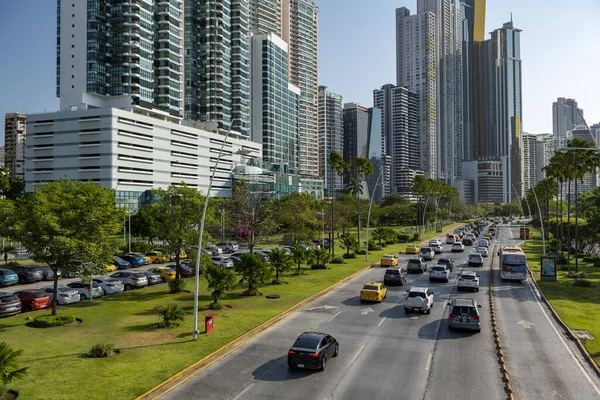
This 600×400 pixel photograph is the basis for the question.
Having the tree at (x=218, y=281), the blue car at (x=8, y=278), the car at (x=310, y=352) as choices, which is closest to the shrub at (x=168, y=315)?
the tree at (x=218, y=281)

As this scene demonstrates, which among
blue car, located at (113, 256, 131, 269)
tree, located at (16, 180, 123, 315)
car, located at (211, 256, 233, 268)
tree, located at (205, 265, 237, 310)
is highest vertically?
tree, located at (16, 180, 123, 315)

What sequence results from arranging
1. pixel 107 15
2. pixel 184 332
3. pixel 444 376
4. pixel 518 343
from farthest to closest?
pixel 107 15, pixel 184 332, pixel 518 343, pixel 444 376

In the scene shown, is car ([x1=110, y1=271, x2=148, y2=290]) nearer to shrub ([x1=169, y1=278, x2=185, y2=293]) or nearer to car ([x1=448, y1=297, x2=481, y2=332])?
shrub ([x1=169, y1=278, x2=185, y2=293])

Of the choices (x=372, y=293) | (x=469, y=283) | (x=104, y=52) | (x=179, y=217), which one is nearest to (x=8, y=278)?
(x=179, y=217)

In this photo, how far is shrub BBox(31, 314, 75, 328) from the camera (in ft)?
84.5

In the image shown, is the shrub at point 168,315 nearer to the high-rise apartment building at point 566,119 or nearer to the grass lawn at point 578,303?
the grass lawn at point 578,303

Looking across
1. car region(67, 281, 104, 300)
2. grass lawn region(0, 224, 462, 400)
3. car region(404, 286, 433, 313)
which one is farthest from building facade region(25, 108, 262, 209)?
car region(404, 286, 433, 313)

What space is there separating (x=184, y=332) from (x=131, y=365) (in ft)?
18.7

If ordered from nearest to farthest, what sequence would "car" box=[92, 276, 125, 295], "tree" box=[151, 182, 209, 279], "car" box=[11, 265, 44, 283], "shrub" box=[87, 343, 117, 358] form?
"shrub" box=[87, 343, 117, 358], "tree" box=[151, 182, 209, 279], "car" box=[92, 276, 125, 295], "car" box=[11, 265, 44, 283]

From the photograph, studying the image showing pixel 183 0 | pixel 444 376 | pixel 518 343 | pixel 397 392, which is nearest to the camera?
pixel 397 392

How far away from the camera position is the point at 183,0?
139 metres

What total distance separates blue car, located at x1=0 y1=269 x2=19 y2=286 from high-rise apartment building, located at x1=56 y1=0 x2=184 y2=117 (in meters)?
74.5

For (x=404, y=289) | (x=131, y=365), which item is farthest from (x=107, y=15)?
(x=131, y=365)

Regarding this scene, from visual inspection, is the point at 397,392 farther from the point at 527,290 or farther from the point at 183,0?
the point at 183,0
